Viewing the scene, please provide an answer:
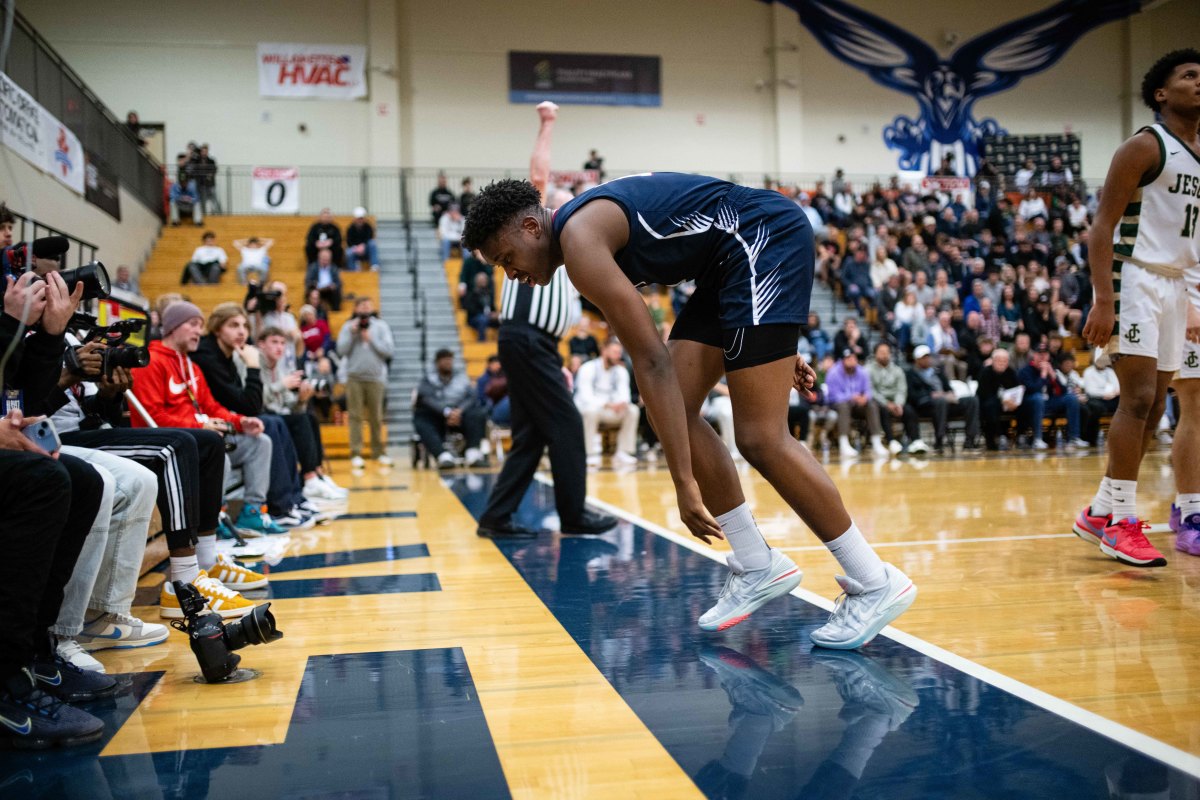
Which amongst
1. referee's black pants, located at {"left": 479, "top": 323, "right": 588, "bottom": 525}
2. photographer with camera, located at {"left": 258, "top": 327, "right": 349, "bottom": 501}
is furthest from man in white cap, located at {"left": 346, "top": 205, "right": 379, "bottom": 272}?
referee's black pants, located at {"left": 479, "top": 323, "right": 588, "bottom": 525}

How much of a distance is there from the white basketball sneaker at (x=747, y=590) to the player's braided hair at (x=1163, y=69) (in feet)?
7.78

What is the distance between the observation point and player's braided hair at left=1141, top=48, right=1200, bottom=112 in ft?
12.0

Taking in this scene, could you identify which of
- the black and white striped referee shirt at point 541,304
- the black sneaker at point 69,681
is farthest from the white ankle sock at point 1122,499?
the black sneaker at point 69,681

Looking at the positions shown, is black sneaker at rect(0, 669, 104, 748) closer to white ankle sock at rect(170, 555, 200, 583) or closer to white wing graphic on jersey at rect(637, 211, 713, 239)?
white ankle sock at rect(170, 555, 200, 583)

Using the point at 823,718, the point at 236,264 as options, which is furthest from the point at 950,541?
the point at 236,264

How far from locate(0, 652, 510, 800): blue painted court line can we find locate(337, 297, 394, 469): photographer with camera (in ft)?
26.7

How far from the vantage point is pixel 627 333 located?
2.28m

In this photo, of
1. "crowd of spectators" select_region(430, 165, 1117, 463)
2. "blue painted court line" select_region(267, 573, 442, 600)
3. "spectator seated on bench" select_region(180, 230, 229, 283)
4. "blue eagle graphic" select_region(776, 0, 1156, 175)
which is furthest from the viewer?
"blue eagle graphic" select_region(776, 0, 1156, 175)

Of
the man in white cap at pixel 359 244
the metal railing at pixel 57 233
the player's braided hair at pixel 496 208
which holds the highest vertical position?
the man in white cap at pixel 359 244

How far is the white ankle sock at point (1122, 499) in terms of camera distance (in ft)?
11.9

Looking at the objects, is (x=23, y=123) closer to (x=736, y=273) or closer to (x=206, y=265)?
(x=206, y=265)

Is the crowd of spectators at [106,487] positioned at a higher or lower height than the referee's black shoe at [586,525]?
higher

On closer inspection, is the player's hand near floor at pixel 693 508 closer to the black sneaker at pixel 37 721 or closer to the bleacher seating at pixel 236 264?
the black sneaker at pixel 37 721

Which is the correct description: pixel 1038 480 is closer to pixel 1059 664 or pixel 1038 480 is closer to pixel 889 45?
pixel 1059 664
